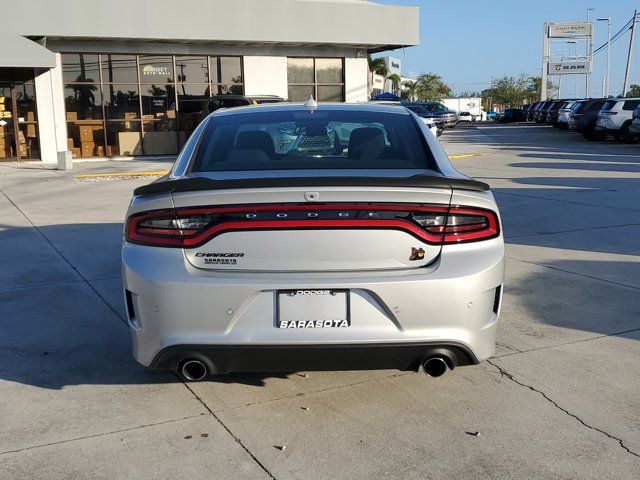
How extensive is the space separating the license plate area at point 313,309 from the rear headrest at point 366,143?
1261 millimetres

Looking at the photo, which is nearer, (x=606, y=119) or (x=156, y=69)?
(x=156, y=69)

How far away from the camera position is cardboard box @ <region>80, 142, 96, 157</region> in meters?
23.1

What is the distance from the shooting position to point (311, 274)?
3410mm

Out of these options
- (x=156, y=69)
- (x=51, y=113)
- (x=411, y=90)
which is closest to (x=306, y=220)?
(x=51, y=113)

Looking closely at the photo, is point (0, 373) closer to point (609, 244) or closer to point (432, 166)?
point (432, 166)

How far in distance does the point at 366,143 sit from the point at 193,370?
1818 millimetres

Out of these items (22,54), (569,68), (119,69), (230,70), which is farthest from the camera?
(569,68)

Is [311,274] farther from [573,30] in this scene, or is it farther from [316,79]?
[573,30]

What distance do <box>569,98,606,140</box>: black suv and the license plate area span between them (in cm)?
2891

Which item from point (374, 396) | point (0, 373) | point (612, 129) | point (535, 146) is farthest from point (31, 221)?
point (612, 129)

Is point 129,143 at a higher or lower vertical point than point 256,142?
lower

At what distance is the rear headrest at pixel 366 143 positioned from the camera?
4398 millimetres

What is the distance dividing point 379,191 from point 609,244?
223 inches

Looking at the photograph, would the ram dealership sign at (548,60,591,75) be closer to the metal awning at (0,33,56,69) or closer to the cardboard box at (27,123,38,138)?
the cardboard box at (27,123,38,138)
